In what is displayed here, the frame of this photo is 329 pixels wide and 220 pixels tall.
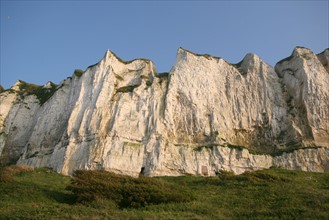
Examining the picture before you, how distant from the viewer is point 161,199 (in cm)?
2314

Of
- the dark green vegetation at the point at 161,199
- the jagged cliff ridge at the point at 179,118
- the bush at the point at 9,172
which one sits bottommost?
the dark green vegetation at the point at 161,199

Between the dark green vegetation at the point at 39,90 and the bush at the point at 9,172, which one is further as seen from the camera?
the dark green vegetation at the point at 39,90

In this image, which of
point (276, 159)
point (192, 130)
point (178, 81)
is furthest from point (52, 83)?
point (276, 159)

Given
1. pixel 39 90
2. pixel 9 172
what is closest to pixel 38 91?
pixel 39 90

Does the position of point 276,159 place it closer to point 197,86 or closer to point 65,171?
point 197,86

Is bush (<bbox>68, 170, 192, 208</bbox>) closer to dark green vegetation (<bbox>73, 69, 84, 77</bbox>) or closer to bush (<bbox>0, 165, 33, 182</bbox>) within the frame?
bush (<bbox>0, 165, 33, 182</bbox>)

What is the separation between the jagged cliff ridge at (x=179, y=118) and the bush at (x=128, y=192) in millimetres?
16779

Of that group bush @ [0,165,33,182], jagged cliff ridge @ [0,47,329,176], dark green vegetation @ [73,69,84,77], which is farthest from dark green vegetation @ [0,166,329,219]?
dark green vegetation @ [73,69,84,77]

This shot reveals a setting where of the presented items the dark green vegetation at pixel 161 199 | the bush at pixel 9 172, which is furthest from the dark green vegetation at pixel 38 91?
the dark green vegetation at pixel 161 199

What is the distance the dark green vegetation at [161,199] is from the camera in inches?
772

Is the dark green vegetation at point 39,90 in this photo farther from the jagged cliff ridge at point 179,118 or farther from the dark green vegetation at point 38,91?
the jagged cliff ridge at point 179,118

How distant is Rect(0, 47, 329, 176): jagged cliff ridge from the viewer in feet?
146

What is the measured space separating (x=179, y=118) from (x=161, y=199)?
26.9m

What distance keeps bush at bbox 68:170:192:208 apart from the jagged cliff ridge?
1678 cm
